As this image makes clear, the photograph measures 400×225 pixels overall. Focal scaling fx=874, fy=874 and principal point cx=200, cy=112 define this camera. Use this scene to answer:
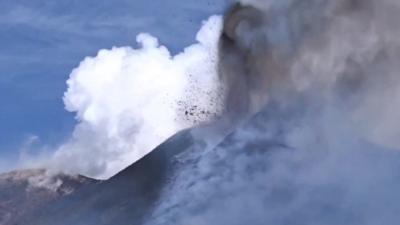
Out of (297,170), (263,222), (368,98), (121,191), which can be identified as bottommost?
(263,222)

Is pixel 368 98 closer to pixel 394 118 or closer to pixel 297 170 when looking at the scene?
pixel 394 118

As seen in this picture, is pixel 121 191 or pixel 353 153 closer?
pixel 353 153

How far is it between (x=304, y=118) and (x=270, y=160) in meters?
6.22

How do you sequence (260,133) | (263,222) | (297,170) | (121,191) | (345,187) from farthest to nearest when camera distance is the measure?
(121,191) < (260,133) < (297,170) < (345,187) < (263,222)

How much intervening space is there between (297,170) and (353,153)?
4574 mm

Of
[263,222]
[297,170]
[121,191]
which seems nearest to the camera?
[263,222]

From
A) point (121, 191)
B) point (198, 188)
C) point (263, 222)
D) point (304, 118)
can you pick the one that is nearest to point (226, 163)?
point (198, 188)

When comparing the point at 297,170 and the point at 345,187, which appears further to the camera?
the point at 297,170

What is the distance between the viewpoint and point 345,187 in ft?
201

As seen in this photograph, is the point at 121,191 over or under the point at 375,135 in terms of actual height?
over

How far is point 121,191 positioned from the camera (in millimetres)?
87688

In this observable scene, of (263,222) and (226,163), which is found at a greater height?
(226,163)

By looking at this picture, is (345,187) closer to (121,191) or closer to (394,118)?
(394,118)

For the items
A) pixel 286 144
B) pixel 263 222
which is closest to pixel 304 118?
pixel 286 144
